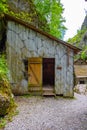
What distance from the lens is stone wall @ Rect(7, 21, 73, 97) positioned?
1742cm

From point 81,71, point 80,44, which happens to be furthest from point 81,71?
point 80,44

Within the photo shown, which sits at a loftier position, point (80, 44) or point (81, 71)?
point (80, 44)

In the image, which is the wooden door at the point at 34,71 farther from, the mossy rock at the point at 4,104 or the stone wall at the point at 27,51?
the mossy rock at the point at 4,104

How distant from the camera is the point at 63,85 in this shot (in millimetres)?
17578

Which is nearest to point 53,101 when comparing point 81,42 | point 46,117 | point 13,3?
point 46,117

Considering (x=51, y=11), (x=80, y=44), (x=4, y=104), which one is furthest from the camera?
(x=80, y=44)

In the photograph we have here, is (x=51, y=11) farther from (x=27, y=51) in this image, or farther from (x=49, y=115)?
(x=49, y=115)

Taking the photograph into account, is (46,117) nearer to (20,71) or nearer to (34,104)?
(34,104)

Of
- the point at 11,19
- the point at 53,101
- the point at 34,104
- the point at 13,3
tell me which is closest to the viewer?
the point at 34,104

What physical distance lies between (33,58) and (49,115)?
19.7 feet

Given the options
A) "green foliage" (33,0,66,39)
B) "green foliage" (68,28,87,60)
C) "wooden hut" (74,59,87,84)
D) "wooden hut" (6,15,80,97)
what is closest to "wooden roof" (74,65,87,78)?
"wooden hut" (74,59,87,84)

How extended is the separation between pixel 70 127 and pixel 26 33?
8826 millimetres

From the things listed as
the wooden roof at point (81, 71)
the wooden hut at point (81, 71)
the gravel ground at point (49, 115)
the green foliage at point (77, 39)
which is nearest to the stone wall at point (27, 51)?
the gravel ground at point (49, 115)

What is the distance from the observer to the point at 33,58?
17547 mm
